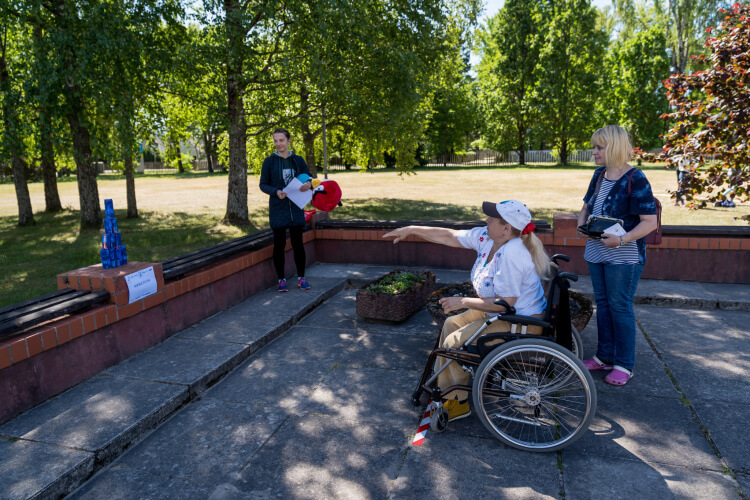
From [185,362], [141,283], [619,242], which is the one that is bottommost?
[185,362]

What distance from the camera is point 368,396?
11.9 ft

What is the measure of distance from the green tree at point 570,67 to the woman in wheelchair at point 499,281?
3883cm

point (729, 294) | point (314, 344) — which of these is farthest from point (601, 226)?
point (729, 294)

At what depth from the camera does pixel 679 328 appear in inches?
191

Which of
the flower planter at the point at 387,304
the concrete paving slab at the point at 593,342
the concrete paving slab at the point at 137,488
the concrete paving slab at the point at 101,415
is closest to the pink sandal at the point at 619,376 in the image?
the concrete paving slab at the point at 593,342

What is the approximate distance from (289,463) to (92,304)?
7.08ft

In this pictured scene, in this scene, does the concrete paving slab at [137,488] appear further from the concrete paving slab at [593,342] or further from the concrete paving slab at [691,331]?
the concrete paving slab at [691,331]

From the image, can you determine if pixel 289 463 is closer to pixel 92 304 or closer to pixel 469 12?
pixel 92 304

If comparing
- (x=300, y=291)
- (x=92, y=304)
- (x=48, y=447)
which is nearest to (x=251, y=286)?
(x=300, y=291)

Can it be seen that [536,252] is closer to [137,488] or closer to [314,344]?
[314,344]

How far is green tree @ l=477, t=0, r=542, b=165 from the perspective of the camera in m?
39.4

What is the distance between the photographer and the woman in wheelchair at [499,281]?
299 centimetres

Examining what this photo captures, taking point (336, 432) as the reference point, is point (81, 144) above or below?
above

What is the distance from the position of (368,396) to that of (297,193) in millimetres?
2896
